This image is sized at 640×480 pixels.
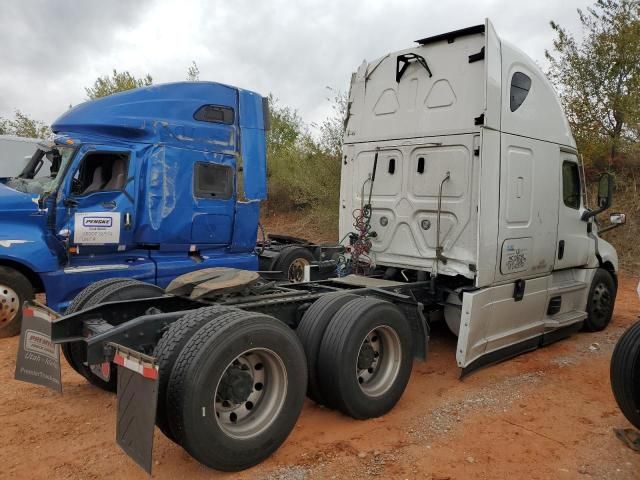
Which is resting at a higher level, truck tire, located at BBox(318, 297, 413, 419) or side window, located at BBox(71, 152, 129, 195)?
side window, located at BBox(71, 152, 129, 195)

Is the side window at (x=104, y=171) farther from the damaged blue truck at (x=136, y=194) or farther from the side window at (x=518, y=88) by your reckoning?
the side window at (x=518, y=88)

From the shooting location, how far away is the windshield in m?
6.70

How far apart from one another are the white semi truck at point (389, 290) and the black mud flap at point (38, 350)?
15mm

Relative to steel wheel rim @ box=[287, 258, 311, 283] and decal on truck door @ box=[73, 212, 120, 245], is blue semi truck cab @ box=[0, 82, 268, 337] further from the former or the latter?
steel wheel rim @ box=[287, 258, 311, 283]

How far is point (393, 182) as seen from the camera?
5816 millimetres

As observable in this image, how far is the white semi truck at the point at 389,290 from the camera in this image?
3172 mm

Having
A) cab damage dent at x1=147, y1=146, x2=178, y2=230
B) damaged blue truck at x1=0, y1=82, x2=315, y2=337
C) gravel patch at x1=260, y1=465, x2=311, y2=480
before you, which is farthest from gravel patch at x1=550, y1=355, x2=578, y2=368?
cab damage dent at x1=147, y1=146, x2=178, y2=230

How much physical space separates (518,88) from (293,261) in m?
5.22

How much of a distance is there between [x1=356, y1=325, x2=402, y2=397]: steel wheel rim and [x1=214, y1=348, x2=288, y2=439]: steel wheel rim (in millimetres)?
854

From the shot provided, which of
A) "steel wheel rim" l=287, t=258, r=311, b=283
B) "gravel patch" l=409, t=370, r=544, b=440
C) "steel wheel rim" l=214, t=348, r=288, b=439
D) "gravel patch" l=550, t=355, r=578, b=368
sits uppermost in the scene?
"steel wheel rim" l=287, t=258, r=311, b=283

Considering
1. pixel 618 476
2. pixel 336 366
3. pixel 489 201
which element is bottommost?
pixel 618 476

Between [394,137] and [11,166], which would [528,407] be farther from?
[11,166]

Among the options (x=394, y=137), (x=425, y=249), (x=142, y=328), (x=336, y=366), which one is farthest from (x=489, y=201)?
(x=142, y=328)

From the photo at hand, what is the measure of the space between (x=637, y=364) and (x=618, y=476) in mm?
817
